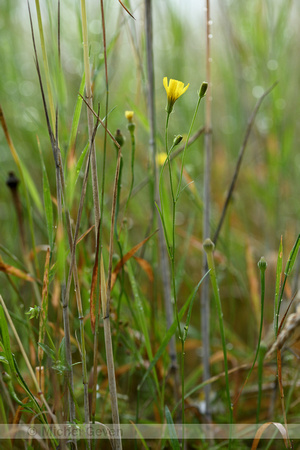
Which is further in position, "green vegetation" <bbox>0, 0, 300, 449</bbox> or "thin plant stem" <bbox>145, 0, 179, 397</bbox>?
"thin plant stem" <bbox>145, 0, 179, 397</bbox>

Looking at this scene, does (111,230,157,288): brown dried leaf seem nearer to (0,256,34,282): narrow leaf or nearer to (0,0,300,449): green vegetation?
(0,0,300,449): green vegetation

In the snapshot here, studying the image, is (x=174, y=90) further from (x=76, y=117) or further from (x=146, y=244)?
(x=146, y=244)

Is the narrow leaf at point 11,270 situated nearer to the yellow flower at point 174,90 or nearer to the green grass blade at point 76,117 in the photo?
the green grass blade at point 76,117

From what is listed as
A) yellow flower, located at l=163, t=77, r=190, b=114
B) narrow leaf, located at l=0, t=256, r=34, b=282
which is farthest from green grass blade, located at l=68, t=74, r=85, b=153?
narrow leaf, located at l=0, t=256, r=34, b=282

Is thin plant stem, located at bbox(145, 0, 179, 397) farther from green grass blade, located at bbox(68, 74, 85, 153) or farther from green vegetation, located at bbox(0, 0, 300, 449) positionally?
green grass blade, located at bbox(68, 74, 85, 153)

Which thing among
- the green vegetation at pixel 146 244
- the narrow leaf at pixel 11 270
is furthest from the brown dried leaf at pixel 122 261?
the narrow leaf at pixel 11 270

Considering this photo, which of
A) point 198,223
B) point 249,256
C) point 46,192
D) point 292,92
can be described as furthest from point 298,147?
point 46,192

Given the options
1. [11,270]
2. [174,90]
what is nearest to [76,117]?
[174,90]

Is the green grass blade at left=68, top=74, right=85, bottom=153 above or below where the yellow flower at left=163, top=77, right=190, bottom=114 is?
below
